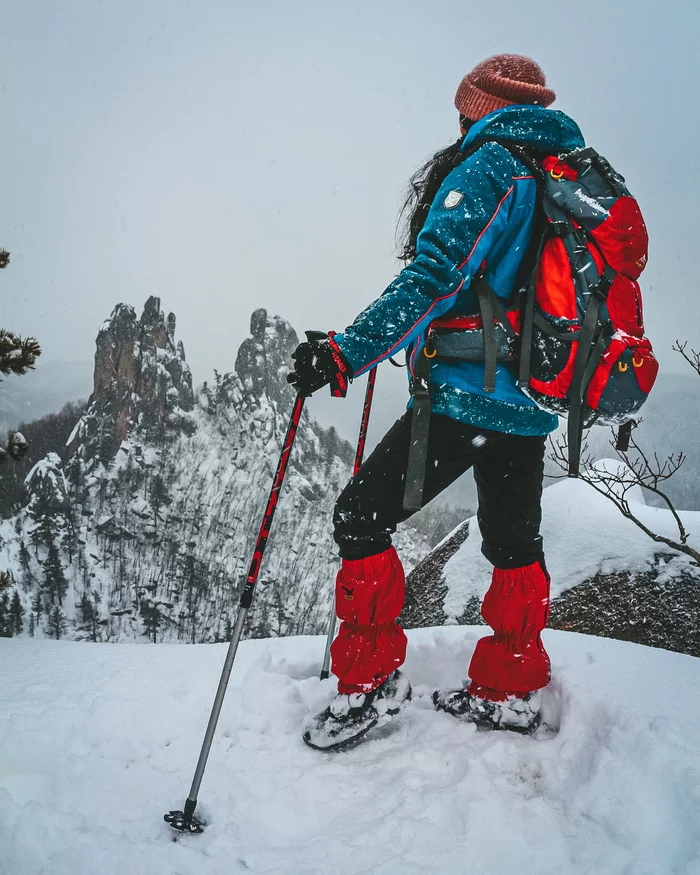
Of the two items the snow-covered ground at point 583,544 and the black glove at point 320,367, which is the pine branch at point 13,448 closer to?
the black glove at point 320,367

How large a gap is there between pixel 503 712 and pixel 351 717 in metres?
0.73

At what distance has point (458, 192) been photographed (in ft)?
6.75

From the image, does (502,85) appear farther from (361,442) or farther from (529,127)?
(361,442)

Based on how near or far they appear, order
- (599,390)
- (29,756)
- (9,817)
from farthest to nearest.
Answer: (29,756) → (599,390) → (9,817)

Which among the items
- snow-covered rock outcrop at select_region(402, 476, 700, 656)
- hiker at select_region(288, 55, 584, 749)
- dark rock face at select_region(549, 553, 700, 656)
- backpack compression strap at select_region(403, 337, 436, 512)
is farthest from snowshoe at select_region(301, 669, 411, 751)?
snow-covered rock outcrop at select_region(402, 476, 700, 656)

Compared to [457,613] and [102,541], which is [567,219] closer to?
[457,613]

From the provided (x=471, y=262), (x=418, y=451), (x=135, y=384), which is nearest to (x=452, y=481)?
(x=418, y=451)

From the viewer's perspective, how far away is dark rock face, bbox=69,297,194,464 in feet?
284

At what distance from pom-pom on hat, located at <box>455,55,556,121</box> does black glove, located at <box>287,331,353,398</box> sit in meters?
1.43

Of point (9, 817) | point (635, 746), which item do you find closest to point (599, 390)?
point (635, 746)

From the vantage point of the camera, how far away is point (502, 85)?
2.39 meters

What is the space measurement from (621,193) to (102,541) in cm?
8226

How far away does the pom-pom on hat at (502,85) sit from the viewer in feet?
7.86

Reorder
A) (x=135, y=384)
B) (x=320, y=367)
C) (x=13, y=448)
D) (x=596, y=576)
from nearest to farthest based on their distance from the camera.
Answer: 1. (x=320, y=367)
2. (x=13, y=448)
3. (x=596, y=576)
4. (x=135, y=384)
